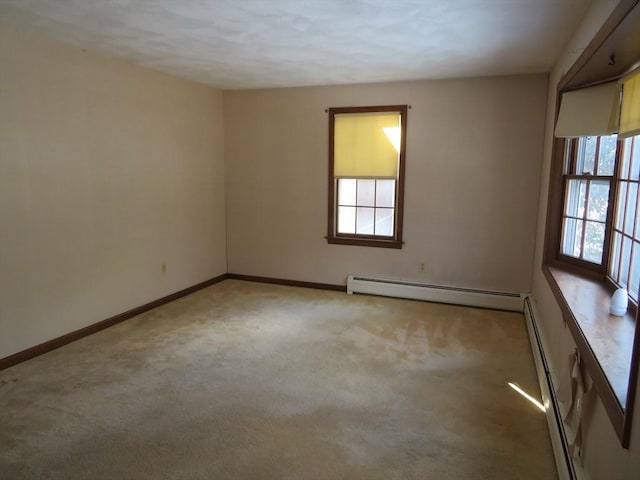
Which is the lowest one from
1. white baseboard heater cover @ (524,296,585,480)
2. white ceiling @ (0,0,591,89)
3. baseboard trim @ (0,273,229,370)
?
baseboard trim @ (0,273,229,370)

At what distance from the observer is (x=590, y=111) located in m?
Result: 2.82

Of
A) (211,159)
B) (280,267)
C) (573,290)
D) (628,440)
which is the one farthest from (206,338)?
(628,440)

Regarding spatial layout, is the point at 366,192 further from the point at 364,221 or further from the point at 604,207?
the point at 604,207

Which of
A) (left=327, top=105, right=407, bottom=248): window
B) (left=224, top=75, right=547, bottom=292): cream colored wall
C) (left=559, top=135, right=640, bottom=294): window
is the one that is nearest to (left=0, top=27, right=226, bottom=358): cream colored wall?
(left=224, top=75, right=547, bottom=292): cream colored wall

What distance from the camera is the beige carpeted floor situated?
7.30 ft

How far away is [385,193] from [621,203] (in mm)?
2738

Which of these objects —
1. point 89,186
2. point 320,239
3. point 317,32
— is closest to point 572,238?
point 317,32

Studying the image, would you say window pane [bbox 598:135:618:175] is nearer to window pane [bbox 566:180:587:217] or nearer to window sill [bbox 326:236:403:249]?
window pane [bbox 566:180:587:217]

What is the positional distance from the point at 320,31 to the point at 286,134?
229 cm

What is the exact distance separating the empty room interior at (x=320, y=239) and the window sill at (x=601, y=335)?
0.7 inches

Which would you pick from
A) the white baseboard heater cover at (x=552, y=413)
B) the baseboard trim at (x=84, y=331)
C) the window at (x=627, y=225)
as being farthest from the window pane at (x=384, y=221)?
the window at (x=627, y=225)

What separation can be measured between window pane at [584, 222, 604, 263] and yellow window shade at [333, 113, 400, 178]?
227 cm

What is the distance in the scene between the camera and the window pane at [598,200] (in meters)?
2.89

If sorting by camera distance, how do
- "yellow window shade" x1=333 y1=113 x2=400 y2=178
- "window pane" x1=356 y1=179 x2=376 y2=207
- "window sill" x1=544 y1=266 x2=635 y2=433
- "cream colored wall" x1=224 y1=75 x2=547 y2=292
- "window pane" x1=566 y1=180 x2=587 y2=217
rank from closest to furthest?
"window sill" x1=544 y1=266 x2=635 y2=433 < "window pane" x1=566 y1=180 x2=587 y2=217 < "cream colored wall" x1=224 y1=75 x2=547 y2=292 < "yellow window shade" x1=333 y1=113 x2=400 y2=178 < "window pane" x1=356 y1=179 x2=376 y2=207
